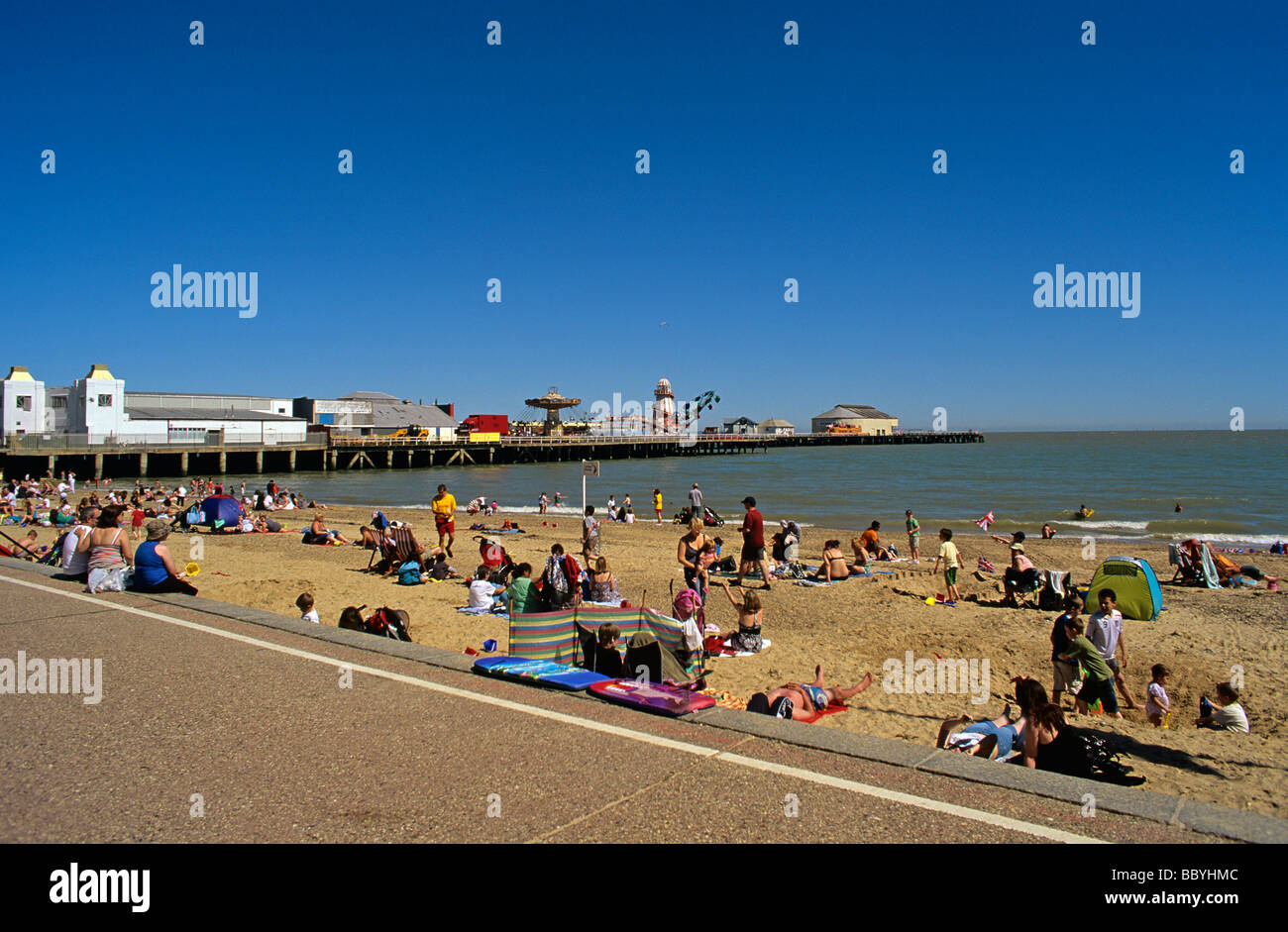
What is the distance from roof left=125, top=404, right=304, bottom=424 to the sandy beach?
52.2 metres

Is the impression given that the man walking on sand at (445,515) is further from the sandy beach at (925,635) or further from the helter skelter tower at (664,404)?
the helter skelter tower at (664,404)

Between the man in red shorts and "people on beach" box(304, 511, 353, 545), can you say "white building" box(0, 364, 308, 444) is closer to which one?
"people on beach" box(304, 511, 353, 545)

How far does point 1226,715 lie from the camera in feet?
22.7

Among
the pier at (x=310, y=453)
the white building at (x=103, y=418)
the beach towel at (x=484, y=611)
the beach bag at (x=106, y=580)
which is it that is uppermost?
the white building at (x=103, y=418)

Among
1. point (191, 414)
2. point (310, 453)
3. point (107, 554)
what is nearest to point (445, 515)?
point (107, 554)

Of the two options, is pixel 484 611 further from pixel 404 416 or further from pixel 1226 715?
pixel 404 416

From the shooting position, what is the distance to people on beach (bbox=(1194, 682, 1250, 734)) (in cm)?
686

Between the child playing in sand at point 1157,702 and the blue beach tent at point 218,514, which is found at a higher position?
the blue beach tent at point 218,514

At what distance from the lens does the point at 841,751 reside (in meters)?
4.11

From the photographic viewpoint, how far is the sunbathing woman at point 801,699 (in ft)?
19.9

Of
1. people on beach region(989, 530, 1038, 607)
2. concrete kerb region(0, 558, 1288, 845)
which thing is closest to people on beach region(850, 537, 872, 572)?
people on beach region(989, 530, 1038, 607)

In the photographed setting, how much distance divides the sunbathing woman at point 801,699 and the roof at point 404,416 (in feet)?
280

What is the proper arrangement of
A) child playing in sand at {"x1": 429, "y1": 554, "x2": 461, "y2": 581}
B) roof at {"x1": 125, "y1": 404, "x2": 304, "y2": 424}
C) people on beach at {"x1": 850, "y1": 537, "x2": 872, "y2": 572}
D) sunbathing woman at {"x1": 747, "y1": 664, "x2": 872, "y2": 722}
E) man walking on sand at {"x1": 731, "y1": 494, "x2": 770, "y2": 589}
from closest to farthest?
1. sunbathing woman at {"x1": 747, "y1": 664, "x2": 872, "y2": 722}
2. man walking on sand at {"x1": 731, "y1": 494, "x2": 770, "y2": 589}
3. child playing in sand at {"x1": 429, "y1": 554, "x2": 461, "y2": 581}
4. people on beach at {"x1": 850, "y1": 537, "x2": 872, "y2": 572}
5. roof at {"x1": 125, "y1": 404, "x2": 304, "y2": 424}

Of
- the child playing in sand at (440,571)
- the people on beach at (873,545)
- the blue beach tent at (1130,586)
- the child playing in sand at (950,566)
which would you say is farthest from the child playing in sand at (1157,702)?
the child playing in sand at (440,571)
